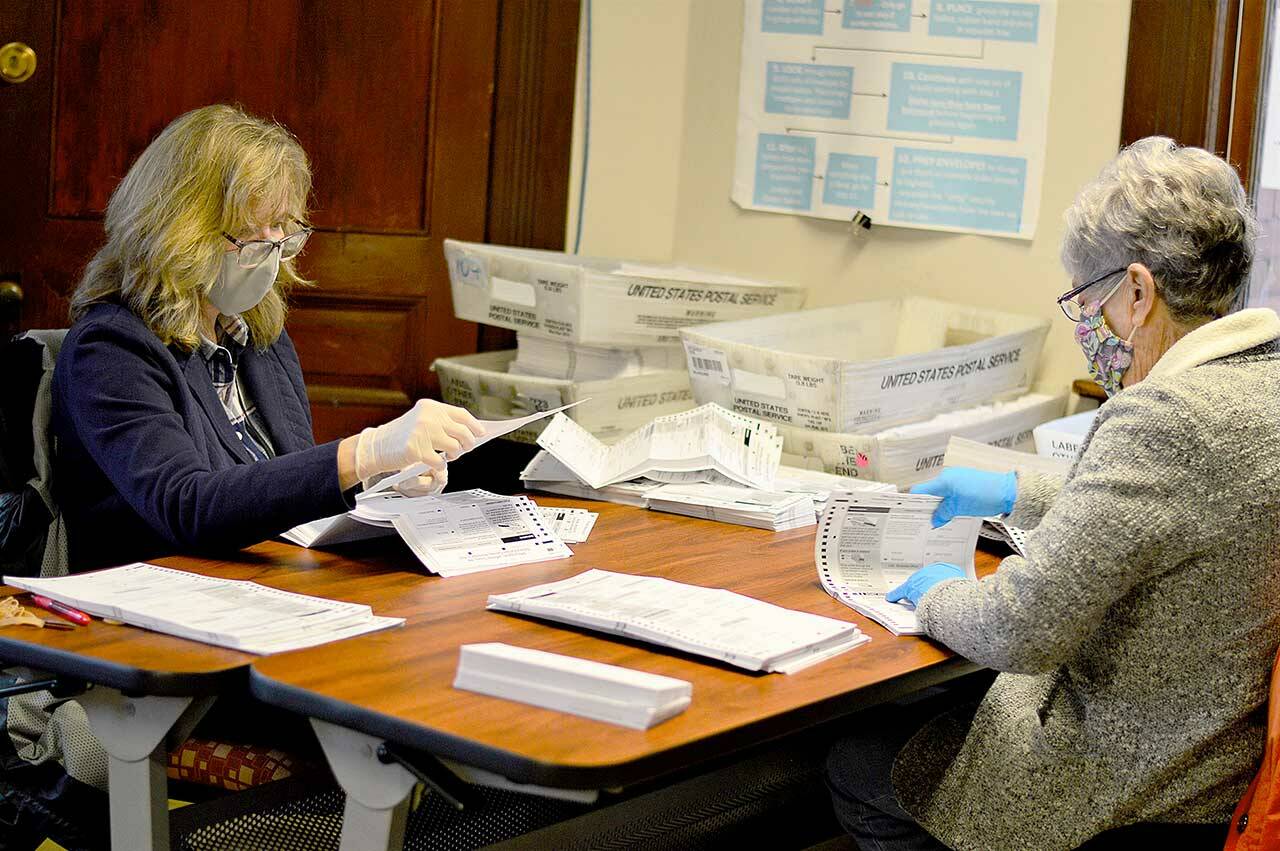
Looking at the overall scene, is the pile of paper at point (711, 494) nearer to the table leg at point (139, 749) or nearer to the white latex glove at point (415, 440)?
the white latex glove at point (415, 440)

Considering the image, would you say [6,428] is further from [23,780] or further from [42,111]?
[42,111]

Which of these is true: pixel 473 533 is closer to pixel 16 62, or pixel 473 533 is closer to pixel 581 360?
pixel 581 360

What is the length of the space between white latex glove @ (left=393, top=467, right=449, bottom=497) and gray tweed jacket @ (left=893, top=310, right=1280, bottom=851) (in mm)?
697

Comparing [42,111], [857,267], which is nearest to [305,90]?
[42,111]

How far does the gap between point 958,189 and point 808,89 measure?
42 cm

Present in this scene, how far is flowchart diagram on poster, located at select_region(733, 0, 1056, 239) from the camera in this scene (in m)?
2.92

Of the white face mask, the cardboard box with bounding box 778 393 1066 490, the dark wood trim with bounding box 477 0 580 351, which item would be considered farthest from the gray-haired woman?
the dark wood trim with bounding box 477 0 580 351

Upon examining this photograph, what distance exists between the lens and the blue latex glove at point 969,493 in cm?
197

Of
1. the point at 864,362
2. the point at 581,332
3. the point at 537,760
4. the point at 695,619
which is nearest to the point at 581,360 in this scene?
the point at 581,332

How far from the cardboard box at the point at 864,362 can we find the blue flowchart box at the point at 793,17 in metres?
0.63

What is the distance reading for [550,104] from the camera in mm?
3320

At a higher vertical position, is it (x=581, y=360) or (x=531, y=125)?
(x=531, y=125)

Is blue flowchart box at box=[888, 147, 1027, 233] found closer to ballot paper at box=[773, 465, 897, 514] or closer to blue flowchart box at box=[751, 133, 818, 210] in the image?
blue flowchart box at box=[751, 133, 818, 210]

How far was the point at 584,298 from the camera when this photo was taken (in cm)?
279
